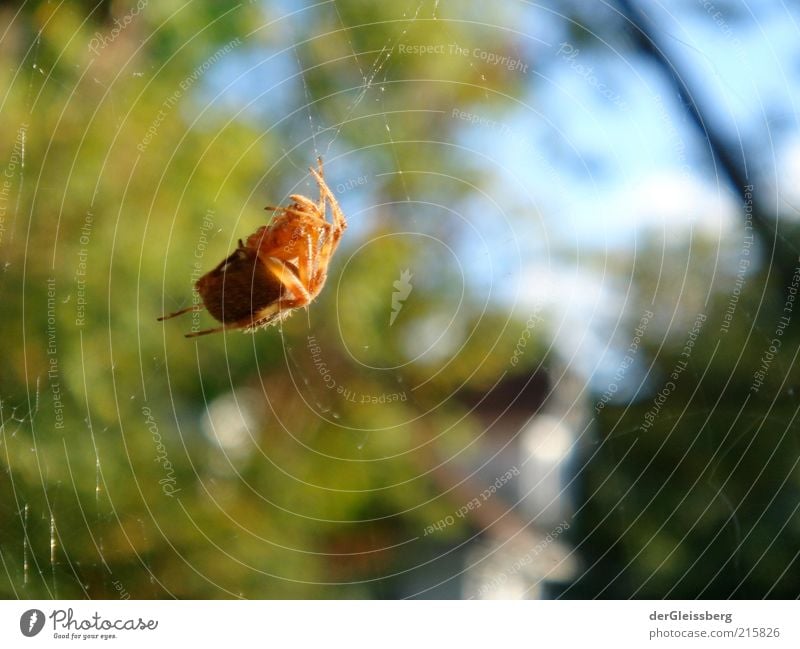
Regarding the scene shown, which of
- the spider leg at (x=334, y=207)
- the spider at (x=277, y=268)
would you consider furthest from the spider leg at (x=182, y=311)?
the spider leg at (x=334, y=207)

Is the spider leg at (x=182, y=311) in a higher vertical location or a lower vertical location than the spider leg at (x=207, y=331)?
higher

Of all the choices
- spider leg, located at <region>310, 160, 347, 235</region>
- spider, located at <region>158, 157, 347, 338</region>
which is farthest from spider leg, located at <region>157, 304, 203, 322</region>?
spider leg, located at <region>310, 160, 347, 235</region>

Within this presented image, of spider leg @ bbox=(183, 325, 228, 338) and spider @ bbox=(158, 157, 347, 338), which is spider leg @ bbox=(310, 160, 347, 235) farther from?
spider leg @ bbox=(183, 325, 228, 338)

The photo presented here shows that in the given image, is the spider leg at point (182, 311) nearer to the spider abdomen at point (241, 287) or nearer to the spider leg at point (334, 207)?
the spider abdomen at point (241, 287)

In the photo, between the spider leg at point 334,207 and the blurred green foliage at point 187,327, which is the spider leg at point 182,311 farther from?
the spider leg at point 334,207

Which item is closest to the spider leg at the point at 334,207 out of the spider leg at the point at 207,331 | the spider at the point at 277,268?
the spider at the point at 277,268
